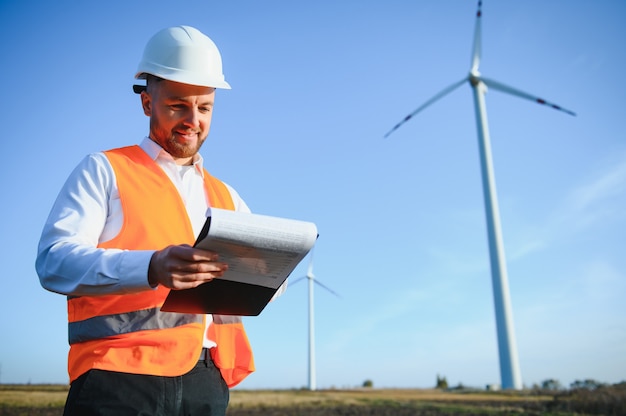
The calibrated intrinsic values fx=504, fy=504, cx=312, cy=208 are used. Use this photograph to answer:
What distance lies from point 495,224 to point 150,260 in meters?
35.6

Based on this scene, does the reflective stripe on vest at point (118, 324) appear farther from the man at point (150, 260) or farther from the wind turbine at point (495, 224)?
the wind turbine at point (495, 224)

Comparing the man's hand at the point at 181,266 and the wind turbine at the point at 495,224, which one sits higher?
the wind turbine at the point at 495,224

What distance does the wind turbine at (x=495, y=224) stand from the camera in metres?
35.2

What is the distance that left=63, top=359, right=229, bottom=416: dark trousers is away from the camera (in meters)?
2.29

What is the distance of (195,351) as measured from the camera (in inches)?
102

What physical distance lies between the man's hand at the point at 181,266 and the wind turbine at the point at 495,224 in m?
35.3

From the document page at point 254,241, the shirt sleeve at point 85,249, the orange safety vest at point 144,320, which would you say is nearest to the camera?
the document page at point 254,241

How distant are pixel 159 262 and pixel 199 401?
865mm

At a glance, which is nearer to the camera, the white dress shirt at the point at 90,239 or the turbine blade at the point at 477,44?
the white dress shirt at the point at 90,239

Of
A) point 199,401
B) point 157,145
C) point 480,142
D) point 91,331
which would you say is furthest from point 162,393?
point 480,142

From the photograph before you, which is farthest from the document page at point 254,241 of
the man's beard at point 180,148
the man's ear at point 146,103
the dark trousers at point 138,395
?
the man's ear at point 146,103

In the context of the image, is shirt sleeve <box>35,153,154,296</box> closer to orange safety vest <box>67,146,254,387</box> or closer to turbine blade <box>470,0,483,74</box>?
orange safety vest <box>67,146,254,387</box>

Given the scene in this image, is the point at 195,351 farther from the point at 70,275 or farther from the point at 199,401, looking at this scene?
the point at 70,275

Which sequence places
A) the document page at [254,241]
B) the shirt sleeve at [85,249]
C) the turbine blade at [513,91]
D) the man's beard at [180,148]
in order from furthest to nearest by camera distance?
the turbine blade at [513,91], the man's beard at [180,148], the shirt sleeve at [85,249], the document page at [254,241]
